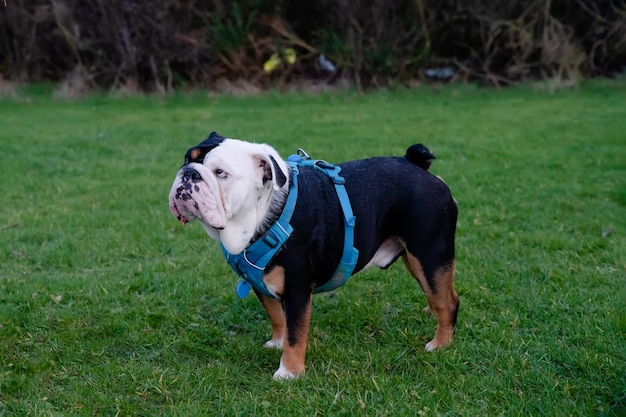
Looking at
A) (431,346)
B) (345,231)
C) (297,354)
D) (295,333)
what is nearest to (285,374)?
(297,354)

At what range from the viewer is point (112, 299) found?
198 inches

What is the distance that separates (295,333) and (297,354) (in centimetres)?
13

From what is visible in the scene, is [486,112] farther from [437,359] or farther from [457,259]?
[437,359]

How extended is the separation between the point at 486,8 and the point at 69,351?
55.9 ft

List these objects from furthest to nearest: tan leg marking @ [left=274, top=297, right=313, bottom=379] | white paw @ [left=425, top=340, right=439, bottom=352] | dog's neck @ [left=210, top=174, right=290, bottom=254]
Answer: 1. white paw @ [left=425, top=340, right=439, bottom=352]
2. tan leg marking @ [left=274, top=297, right=313, bottom=379]
3. dog's neck @ [left=210, top=174, right=290, bottom=254]

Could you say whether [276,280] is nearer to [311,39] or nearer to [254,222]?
[254,222]

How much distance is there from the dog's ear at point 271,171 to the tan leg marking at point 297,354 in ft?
2.53

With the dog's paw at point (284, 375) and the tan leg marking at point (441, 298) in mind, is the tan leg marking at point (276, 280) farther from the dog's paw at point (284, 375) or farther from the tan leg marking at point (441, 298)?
the tan leg marking at point (441, 298)

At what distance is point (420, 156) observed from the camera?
14.1 feet

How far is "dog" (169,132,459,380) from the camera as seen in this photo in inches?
137

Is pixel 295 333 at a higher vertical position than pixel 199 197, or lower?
lower

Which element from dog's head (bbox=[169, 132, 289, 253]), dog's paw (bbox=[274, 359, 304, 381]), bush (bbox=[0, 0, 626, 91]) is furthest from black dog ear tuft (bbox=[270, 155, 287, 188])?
bush (bbox=[0, 0, 626, 91])

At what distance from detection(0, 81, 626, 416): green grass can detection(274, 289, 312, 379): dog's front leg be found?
0.12 metres

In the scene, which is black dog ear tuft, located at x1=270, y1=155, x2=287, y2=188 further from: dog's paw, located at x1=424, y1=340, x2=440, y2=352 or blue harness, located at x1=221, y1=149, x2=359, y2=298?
dog's paw, located at x1=424, y1=340, x2=440, y2=352
